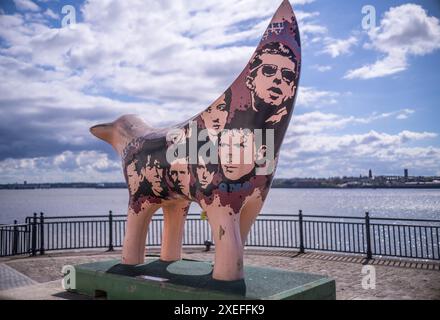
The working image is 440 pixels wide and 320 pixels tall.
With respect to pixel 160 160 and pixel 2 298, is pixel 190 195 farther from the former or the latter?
pixel 2 298

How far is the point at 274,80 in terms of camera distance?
5.40 metres

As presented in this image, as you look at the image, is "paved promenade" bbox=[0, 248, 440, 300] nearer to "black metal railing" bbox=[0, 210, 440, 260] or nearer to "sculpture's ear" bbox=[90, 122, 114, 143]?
"black metal railing" bbox=[0, 210, 440, 260]

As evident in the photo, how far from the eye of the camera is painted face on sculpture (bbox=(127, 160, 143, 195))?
21.8ft

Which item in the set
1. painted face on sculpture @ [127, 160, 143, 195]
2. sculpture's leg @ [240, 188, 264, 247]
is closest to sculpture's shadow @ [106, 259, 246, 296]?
sculpture's leg @ [240, 188, 264, 247]

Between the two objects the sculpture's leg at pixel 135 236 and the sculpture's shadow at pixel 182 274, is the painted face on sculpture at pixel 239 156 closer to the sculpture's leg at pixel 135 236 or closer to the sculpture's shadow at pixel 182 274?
the sculpture's shadow at pixel 182 274

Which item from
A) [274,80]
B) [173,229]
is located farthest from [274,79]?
[173,229]

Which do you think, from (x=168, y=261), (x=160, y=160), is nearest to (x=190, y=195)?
(x=160, y=160)

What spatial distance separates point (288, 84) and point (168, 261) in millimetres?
3875

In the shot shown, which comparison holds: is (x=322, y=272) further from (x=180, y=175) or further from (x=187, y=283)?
(x=180, y=175)

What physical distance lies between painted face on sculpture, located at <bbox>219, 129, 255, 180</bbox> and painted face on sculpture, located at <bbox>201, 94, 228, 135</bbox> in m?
0.34

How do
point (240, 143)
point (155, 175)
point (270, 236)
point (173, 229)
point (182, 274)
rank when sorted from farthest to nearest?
point (270, 236) → point (173, 229) → point (155, 175) → point (182, 274) → point (240, 143)

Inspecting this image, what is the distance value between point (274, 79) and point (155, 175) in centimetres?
239

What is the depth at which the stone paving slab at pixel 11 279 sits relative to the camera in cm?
829

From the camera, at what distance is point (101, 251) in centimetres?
1282
